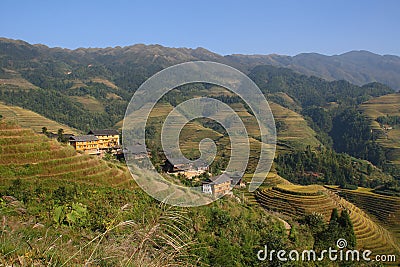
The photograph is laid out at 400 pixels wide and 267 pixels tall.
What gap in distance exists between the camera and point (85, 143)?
32188 mm

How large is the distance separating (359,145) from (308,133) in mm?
11127

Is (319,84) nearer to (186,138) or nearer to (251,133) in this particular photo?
(251,133)

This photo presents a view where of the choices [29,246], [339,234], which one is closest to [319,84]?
[339,234]

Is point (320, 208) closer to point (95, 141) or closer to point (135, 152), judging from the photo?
point (135, 152)

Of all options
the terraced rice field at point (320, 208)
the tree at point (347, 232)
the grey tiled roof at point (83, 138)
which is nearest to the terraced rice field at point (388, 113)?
the terraced rice field at point (320, 208)

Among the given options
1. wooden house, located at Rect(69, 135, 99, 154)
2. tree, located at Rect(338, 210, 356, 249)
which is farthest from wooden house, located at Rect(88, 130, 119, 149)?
tree, located at Rect(338, 210, 356, 249)

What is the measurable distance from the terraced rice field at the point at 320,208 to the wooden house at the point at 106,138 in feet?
49.4

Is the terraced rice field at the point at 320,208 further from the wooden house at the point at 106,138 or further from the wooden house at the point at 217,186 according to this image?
the wooden house at the point at 106,138

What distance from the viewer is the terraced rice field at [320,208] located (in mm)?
23688

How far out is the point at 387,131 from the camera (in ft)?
264

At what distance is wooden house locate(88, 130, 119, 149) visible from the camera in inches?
1372

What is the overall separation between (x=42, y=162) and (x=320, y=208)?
69.7ft

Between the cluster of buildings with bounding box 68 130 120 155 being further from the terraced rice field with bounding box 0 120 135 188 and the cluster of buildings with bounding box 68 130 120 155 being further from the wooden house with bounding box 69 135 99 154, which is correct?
the terraced rice field with bounding box 0 120 135 188

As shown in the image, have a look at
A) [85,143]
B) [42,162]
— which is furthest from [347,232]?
[85,143]
